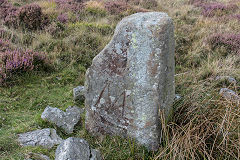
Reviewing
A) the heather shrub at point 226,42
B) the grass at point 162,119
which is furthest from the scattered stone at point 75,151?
the heather shrub at point 226,42

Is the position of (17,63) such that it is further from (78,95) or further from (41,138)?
(41,138)

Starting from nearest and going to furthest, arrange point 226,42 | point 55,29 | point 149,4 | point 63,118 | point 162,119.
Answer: point 162,119 < point 63,118 < point 226,42 < point 55,29 < point 149,4

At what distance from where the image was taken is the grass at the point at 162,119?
2.60 metres

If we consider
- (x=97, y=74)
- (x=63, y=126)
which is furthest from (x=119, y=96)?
(x=63, y=126)

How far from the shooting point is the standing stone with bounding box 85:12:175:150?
102 inches

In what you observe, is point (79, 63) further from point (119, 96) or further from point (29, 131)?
point (119, 96)

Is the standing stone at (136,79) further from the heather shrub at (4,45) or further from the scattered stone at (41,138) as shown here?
the heather shrub at (4,45)

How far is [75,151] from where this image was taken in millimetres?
2441

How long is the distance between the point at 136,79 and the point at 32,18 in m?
6.27

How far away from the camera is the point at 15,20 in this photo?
24.8 feet

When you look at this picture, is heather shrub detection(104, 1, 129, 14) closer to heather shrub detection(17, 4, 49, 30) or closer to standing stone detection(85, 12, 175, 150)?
heather shrub detection(17, 4, 49, 30)

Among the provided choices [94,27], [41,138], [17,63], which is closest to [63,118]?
[41,138]

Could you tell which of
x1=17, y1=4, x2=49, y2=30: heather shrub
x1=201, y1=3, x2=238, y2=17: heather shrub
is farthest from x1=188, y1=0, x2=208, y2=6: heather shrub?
x1=17, y1=4, x2=49, y2=30: heather shrub

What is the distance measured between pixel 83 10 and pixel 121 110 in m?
8.10
